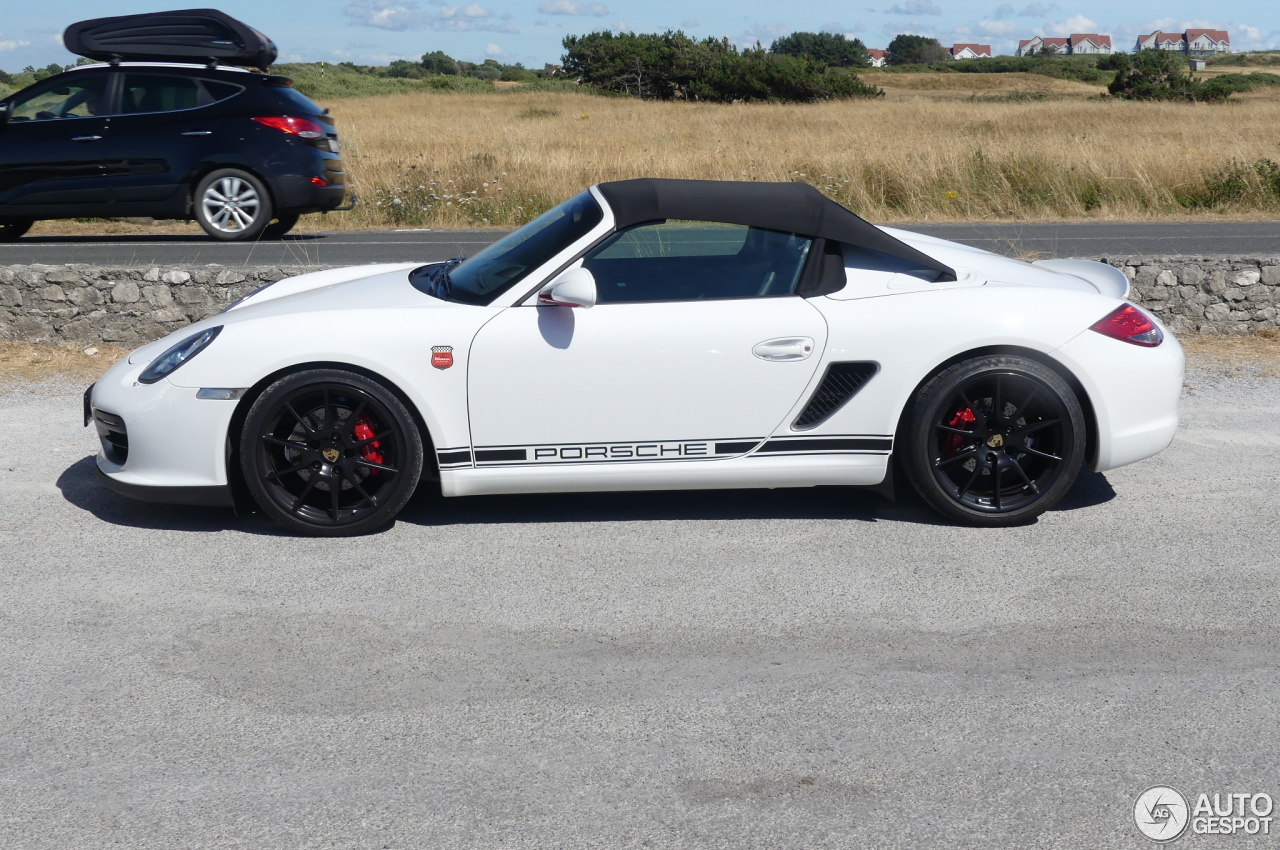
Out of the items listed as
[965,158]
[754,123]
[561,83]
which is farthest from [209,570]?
[561,83]

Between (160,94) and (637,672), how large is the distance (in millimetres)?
11212

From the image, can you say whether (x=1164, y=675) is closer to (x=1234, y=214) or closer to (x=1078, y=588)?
(x=1078, y=588)

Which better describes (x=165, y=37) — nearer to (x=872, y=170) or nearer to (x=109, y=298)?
(x=109, y=298)

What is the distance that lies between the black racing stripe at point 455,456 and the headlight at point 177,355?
0.97m

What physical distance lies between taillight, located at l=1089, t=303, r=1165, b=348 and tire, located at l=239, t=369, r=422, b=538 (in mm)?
2683

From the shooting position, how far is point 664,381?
4.39 metres

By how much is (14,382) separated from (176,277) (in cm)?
133

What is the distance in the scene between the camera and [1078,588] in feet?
13.1

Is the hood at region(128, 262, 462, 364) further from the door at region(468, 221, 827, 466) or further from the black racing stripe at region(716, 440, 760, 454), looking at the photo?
the black racing stripe at region(716, 440, 760, 454)

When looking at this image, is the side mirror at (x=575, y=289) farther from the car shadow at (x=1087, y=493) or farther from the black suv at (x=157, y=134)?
the black suv at (x=157, y=134)

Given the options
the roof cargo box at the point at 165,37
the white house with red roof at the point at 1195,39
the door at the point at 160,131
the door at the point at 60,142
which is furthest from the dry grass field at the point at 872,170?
the white house with red roof at the point at 1195,39

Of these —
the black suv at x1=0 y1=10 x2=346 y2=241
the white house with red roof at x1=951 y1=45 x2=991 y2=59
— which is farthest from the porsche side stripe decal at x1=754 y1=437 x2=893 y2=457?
the white house with red roof at x1=951 y1=45 x2=991 y2=59

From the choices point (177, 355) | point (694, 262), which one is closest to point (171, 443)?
point (177, 355)

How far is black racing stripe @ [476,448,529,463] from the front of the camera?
174 inches
